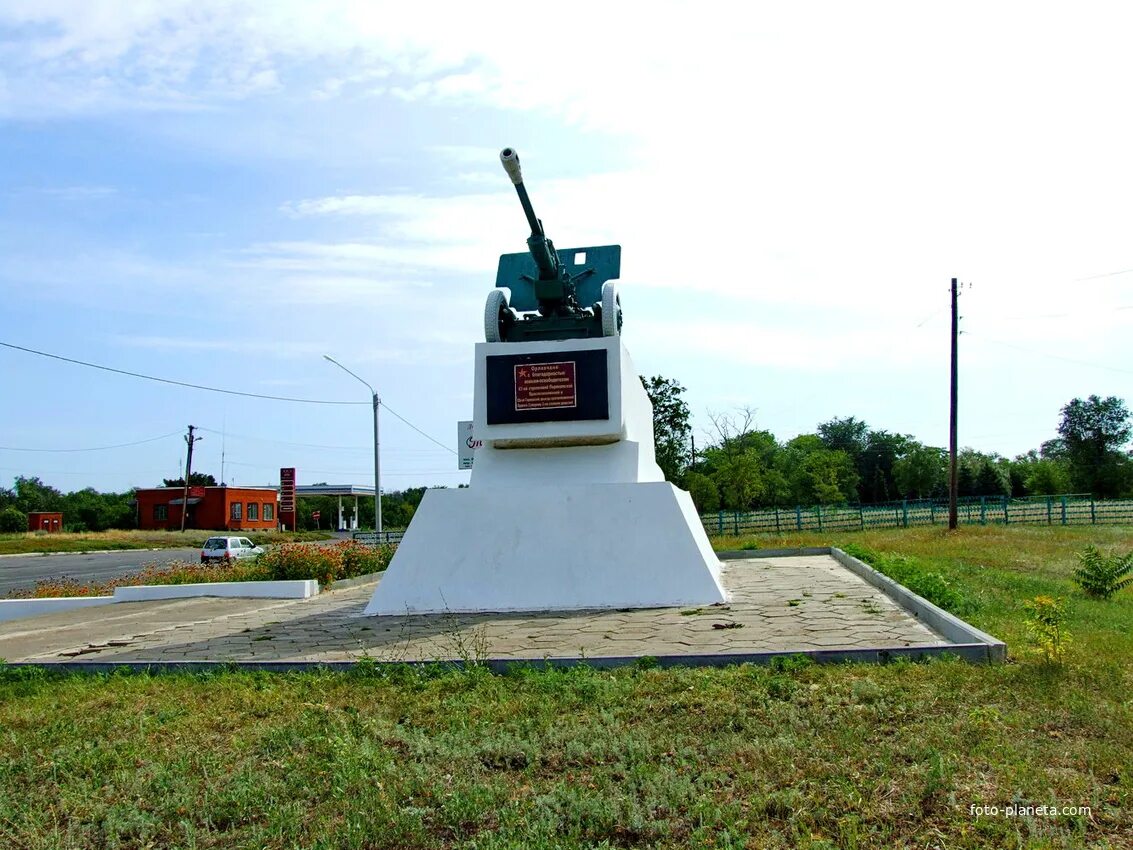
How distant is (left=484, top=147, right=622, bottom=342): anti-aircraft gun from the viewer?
11.0 meters

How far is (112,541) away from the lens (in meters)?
43.8

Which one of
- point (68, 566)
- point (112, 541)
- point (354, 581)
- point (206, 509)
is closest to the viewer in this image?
point (354, 581)

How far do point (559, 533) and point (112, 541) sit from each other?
40664mm

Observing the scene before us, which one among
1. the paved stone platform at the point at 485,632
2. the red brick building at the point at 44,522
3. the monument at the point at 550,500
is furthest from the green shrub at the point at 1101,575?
the red brick building at the point at 44,522

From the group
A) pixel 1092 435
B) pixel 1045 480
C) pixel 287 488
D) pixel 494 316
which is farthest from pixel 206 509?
pixel 1092 435

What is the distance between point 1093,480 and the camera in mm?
67188

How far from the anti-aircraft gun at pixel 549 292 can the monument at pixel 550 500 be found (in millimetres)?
25

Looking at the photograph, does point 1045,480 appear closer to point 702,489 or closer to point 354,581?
point 702,489

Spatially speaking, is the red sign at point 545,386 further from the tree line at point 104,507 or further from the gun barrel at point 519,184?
the tree line at point 104,507

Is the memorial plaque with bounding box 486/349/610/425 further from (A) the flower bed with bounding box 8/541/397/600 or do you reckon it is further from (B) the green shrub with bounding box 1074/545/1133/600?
(B) the green shrub with bounding box 1074/545/1133/600

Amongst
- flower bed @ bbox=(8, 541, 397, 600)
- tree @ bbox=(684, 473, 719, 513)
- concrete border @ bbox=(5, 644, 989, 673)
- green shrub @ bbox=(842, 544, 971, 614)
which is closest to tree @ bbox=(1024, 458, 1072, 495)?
tree @ bbox=(684, 473, 719, 513)

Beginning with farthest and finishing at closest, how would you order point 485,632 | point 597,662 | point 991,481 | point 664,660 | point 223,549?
point 991,481 < point 223,549 < point 485,632 < point 597,662 < point 664,660

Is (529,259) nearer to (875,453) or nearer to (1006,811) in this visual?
(1006,811)

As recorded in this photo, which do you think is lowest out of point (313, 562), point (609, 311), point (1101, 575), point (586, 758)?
point (313, 562)
